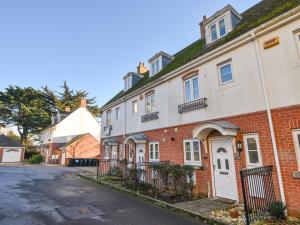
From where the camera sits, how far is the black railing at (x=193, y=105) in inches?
394

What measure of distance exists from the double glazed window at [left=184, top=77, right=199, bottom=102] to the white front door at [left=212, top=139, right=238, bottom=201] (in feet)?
9.02

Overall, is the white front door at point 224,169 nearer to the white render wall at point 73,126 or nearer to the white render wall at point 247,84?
the white render wall at point 247,84

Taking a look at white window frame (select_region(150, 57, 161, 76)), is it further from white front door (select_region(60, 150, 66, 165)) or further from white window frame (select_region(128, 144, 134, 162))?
white front door (select_region(60, 150, 66, 165))

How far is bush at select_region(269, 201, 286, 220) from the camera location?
6.22 metres

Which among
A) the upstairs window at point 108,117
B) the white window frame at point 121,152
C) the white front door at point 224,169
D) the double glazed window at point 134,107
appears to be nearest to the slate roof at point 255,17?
the double glazed window at point 134,107

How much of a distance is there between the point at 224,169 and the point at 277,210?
281 centimetres

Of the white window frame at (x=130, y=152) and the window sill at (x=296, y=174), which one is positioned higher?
the white window frame at (x=130, y=152)

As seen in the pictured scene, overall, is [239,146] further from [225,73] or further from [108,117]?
[108,117]

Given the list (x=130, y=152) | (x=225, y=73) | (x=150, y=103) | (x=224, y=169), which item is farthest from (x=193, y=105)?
(x=130, y=152)

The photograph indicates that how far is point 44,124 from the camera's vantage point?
151ft

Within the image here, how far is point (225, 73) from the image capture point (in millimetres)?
9438

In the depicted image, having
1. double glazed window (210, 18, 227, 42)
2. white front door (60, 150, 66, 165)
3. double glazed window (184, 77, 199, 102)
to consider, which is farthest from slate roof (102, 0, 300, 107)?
white front door (60, 150, 66, 165)

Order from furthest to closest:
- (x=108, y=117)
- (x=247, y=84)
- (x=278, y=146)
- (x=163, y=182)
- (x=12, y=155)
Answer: (x=12, y=155)
(x=108, y=117)
(x=163, y=182)
(x=247, y=84)
(x=278, y=146)

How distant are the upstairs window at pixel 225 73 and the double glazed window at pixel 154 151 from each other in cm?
591
